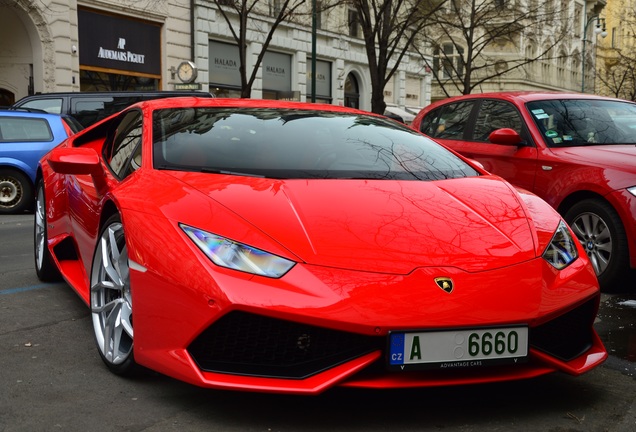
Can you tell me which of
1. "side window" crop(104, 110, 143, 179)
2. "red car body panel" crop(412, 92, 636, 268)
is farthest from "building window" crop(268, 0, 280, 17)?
"side window" crop(104, 110, 143, 179)

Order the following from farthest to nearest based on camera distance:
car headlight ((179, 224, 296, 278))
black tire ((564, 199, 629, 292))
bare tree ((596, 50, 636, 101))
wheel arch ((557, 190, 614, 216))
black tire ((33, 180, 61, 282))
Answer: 1. bare tree ((596, 50, 636, 101))
2. wheel arch ((557, 190, 614, 216))
3. black tire ((564, 199, 629, 292))
4. black tire ((33, 180, 61, 282))
5. car headlight ((179, 224, 296, 278))

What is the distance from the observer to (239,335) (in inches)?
119

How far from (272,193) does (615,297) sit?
3.29 m

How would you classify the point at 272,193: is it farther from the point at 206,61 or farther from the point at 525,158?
the point at 206,61

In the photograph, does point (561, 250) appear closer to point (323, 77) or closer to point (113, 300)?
point (113, 300)

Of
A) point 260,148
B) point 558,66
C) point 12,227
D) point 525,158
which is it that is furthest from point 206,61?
point 558,66

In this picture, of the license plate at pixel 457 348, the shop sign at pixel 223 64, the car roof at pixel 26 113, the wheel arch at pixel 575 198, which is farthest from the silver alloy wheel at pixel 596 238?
the shop sign at pixel 223 64

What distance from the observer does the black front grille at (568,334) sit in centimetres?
322

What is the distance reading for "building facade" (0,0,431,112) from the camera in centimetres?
2258

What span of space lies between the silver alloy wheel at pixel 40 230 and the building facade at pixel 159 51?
632 inches

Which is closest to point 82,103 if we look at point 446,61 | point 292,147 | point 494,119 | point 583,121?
point 494,119

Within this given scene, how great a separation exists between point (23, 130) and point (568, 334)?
10.9 metres

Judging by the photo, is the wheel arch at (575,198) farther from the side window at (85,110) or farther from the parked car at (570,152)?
the side window at (85,110)

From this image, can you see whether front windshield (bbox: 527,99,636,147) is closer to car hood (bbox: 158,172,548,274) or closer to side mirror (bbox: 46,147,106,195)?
car hood (bbox: 158,172,548,274)
